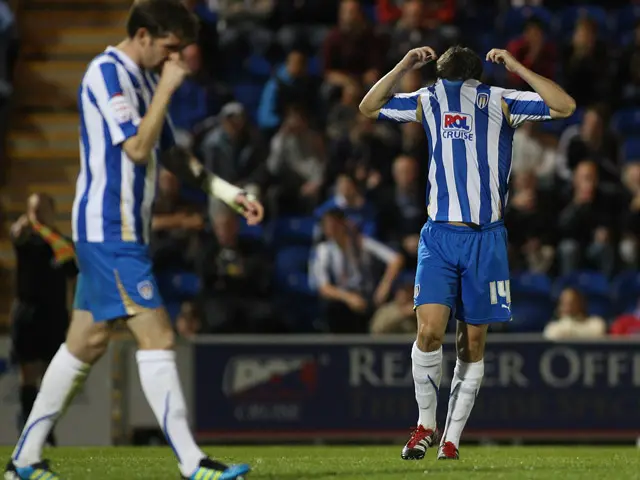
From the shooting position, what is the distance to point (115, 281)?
5496 millimetres

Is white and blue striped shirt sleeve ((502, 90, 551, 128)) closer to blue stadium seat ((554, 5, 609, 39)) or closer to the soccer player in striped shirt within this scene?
the soccer player in striped shirt

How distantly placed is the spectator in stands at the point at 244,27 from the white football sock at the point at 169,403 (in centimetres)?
1034

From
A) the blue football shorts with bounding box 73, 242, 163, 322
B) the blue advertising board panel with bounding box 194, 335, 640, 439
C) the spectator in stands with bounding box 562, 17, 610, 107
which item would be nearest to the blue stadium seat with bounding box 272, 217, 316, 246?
the blue advertising board panel with bounding box 194, 335, 640, 439

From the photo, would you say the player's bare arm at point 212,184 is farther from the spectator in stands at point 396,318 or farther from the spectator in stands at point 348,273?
the spectator in stands at point 348,273

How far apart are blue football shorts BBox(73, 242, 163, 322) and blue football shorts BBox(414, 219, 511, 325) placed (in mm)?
2002

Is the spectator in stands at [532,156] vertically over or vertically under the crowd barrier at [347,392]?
over

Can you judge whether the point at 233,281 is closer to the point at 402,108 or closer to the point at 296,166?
the point at 296,166

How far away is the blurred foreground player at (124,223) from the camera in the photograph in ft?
17.9

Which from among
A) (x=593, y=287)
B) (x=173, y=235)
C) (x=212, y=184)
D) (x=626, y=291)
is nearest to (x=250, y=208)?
(x=212, y=184)

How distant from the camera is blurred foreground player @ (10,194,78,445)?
1089 centimetres

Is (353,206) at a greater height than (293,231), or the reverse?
(353,206)

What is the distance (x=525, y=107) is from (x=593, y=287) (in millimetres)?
6493

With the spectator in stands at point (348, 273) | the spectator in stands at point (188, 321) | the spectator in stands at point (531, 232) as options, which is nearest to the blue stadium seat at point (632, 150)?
the spectator in stands at point (531, 232)

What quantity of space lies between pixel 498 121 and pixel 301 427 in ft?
18.0
